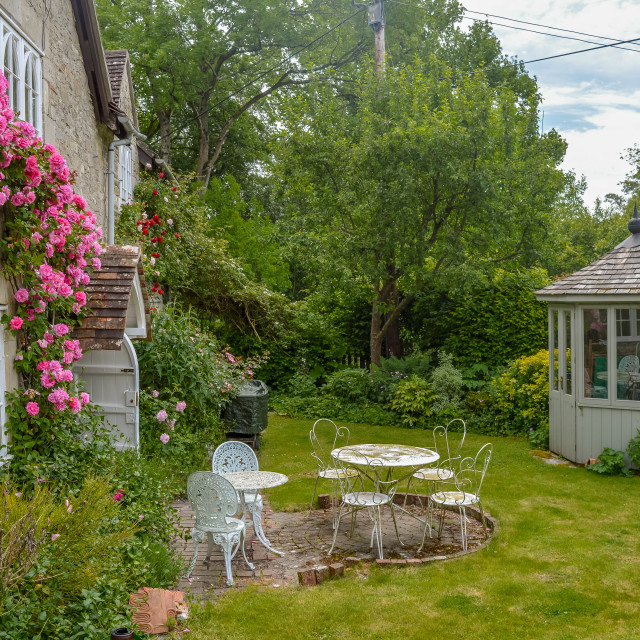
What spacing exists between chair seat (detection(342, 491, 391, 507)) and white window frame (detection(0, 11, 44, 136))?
4.89 meters

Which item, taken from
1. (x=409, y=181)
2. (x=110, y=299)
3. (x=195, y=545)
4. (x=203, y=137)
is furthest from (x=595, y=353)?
(x=203, y=137)

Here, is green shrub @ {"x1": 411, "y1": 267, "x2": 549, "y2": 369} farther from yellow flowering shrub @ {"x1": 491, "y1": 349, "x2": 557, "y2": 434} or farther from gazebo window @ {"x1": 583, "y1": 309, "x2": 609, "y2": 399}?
gazebo window @ {"x1": 583, "y1": 309, "x2": 609, "y2": 399}

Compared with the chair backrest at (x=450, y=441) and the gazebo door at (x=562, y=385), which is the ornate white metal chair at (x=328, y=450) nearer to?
the chair backrest at (x=450, y=441)

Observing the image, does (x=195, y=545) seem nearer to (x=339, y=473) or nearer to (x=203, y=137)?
(x=339, y=473)

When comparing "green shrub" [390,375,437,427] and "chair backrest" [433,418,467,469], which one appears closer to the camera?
"chair backrest" [433,418,467,469]

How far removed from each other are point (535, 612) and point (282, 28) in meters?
19.9

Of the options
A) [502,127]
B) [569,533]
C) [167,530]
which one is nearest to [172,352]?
[167,530]

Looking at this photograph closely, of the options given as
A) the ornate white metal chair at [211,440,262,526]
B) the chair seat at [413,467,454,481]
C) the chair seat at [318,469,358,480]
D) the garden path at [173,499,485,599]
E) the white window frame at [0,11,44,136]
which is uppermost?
the white window frame at [0,11,44,136]

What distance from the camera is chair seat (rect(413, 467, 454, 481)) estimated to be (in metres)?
7.41

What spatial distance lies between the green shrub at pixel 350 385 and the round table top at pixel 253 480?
297 inches

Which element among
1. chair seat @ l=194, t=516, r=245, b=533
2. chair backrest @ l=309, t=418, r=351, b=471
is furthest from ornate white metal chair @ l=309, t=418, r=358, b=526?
chair seat @ l=194, t=516, r=245, b=533

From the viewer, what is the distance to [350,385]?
15.0 meters

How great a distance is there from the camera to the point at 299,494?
8852 millimetres

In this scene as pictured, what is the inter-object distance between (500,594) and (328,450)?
603 cm
